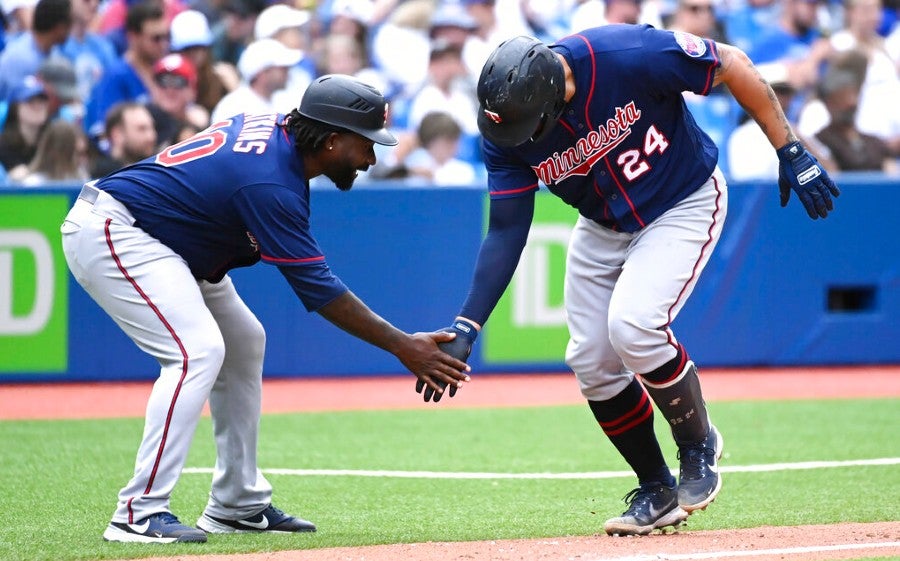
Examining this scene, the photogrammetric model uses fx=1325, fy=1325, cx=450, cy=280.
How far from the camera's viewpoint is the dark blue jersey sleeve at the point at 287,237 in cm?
479

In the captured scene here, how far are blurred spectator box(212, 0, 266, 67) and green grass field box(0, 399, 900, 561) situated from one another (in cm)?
458

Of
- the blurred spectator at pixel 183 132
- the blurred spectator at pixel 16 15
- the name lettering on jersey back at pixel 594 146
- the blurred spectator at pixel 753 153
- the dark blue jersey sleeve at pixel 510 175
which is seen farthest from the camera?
the blurred spectator at pixel 753 153

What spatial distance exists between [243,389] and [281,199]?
989mm

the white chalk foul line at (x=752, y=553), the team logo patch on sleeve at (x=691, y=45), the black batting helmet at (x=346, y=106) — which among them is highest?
the team logo patch on sleeve at (x=691, y=45)

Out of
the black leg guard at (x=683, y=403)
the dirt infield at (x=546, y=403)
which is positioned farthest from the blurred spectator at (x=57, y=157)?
the black leg guard at (x=683, y=403)

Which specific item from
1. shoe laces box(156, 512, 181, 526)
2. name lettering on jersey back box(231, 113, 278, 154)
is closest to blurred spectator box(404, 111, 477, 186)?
name lettering on jersey back box(231, 113, 278, 154)

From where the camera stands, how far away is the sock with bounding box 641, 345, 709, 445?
5047mm

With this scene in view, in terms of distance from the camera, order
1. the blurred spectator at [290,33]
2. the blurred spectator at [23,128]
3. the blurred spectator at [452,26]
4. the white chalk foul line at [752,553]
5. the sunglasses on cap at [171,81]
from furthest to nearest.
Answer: the blurred spectator at [452,26], the blurred spectator at [290,33], the sunglasses on cap at [171,81], the blurred spectator at [23,128], the white chalk foul line at [752,553]

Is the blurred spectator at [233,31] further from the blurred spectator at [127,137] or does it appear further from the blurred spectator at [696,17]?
the blurred spectator at [696,17]

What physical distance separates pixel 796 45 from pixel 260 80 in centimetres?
560

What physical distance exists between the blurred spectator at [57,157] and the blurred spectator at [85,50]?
1.13 meters

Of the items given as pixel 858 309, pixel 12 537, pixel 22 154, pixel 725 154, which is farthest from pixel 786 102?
pixel 12 537

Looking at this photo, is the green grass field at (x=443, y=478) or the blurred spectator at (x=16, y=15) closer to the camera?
the green grass field at (x=443, y=478)

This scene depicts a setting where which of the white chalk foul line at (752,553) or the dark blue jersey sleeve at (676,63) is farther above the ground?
the dark blue jersey sleeve at (676,63)
